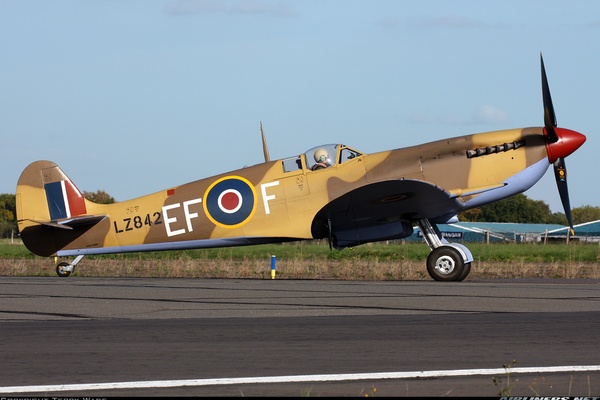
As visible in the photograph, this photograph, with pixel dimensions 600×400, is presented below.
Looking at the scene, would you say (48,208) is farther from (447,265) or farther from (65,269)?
(447,265)

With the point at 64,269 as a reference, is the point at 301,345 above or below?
below

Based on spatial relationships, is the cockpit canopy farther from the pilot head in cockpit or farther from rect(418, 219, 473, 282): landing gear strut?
rect(418, 219, 473, 282): landing gear strut

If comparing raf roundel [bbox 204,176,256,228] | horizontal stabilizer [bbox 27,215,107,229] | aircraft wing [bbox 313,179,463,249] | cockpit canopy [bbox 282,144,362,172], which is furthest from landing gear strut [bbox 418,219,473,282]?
horizontal stabilizer [bbox 27,215,107,229]

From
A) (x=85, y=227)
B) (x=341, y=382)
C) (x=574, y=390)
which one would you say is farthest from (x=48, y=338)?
(x=85, y=227)

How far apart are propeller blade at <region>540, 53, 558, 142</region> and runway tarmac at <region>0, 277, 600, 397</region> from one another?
228 inches

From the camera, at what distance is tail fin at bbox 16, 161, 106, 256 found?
21188mm

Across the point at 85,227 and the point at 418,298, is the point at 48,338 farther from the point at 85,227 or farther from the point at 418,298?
the point at 85,227

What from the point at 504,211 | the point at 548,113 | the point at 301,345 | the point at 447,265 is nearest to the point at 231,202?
the point at 447,265

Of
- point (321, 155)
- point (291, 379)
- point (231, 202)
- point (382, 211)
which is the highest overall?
point (321, 155)

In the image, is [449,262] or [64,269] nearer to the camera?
[449,262]

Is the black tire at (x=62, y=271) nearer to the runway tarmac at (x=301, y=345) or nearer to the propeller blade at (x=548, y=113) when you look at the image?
the runway tarmac at (x=301, y=345)

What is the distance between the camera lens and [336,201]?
19.2 m

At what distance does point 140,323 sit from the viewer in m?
10.0

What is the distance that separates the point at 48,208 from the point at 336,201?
7214mm
